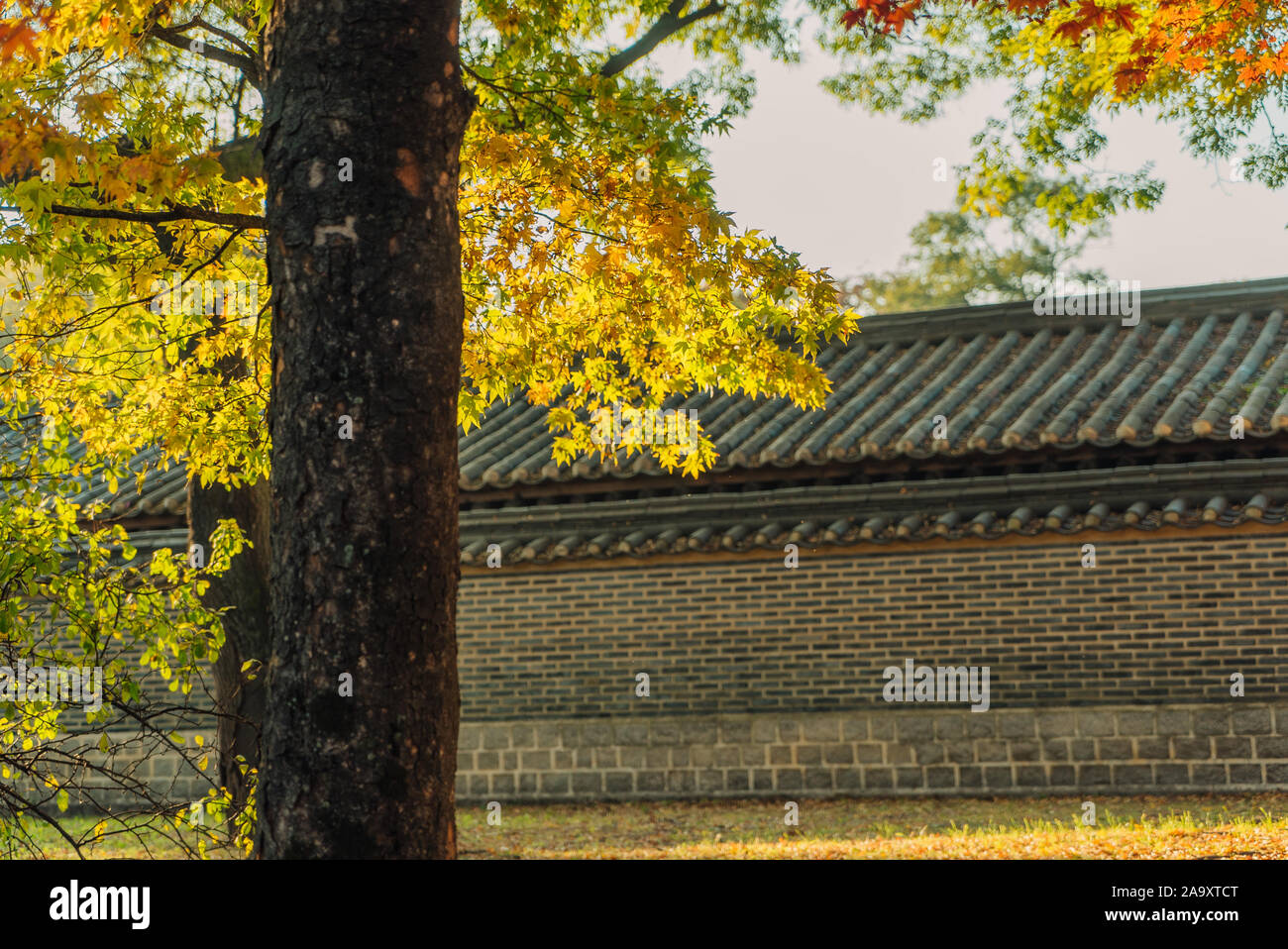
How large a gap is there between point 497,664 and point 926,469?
4.55 metres

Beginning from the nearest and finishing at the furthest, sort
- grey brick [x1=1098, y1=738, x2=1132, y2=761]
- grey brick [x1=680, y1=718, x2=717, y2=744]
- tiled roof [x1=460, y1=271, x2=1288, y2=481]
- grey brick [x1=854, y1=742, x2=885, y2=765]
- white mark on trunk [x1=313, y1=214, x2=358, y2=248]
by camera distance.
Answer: white mark on trunk [x1=313, y1=214, x2=358, y2=248]
grey brick [x1=1098, y1=738, x2=1132, y2=761]
tiled roof [x1=460, y1=271, x2=1288, y2=481]
grey brick [x1=854, y1=742, x2=885, y2=765]
grey brick [x1=680, y1=718, x2=717, y2=744]

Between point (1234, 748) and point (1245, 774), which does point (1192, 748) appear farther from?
point (1245, 774)

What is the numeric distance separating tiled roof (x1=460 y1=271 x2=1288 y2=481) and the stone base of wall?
2.34 metres

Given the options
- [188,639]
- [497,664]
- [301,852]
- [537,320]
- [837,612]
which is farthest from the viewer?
[497,664]

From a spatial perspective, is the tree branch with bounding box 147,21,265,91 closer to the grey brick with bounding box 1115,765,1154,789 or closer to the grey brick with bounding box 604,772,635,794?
the grey brick with bounding box 604,772,635,794

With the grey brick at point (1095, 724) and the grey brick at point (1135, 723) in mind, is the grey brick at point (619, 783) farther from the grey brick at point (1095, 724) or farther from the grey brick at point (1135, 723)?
the grey brick at point (1135, 723)

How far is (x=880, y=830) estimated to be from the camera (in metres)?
9.63

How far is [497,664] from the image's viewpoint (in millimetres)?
12383

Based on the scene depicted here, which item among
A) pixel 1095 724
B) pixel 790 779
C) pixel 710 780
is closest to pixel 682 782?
pixel 710 780

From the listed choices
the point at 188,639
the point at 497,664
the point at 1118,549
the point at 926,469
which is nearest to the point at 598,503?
the point at 497,664

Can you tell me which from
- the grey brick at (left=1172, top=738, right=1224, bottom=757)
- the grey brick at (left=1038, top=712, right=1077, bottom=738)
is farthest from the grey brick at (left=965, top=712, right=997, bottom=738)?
the grey brick at (left=1172, top=738, right=1224, bottom=757)

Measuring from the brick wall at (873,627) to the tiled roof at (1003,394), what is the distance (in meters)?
0.97

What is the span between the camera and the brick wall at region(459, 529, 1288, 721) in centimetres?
1051

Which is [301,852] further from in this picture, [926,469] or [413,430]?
[926,469]
